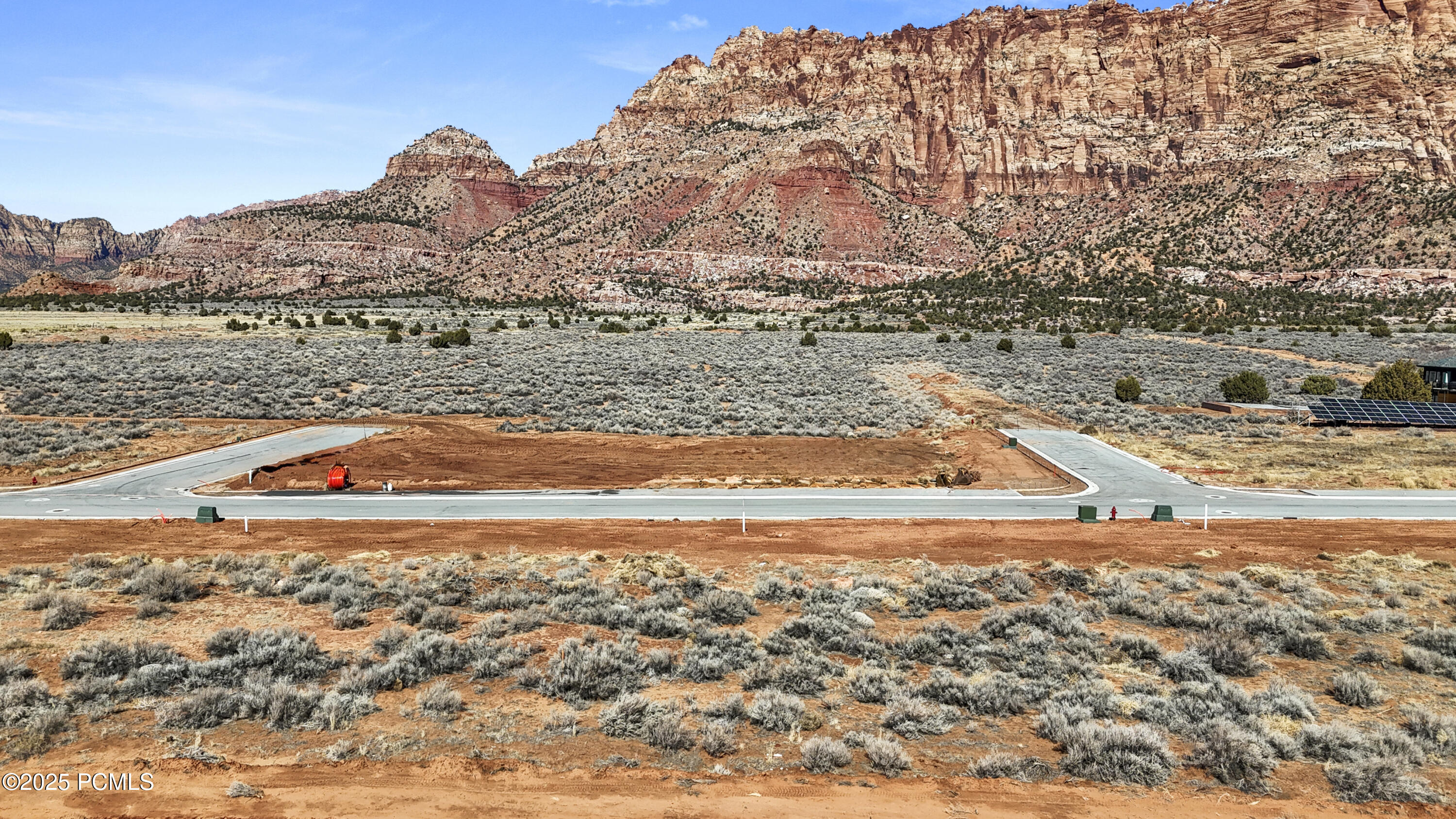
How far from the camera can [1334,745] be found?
7.65 meters

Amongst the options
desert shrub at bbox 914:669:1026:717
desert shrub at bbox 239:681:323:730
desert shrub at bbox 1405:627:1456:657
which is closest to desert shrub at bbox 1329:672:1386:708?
desert shrub at bbox 1405:627:1456:657

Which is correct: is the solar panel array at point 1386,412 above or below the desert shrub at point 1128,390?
below

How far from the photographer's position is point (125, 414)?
102 ft

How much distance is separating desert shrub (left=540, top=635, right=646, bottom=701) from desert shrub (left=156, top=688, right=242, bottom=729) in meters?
3.27

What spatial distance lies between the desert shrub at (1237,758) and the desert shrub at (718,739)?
451cm

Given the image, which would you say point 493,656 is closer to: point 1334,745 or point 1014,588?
point 1014,588

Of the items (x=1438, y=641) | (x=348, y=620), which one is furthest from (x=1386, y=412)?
(x=348, y=620)

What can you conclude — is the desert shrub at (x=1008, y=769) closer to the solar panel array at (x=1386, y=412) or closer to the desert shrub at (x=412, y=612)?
the desert shrub at (x=412, y=612)

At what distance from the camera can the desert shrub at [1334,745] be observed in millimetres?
7547

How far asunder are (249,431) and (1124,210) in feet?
432

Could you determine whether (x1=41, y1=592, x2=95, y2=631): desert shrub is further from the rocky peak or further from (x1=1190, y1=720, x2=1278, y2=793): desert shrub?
the rocky peak

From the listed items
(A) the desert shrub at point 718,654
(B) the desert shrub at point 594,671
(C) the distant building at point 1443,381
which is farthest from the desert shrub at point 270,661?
(C) the distant building at point 1443,381

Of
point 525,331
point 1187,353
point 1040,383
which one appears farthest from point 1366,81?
point 525,331

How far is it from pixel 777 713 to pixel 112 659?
26.2 ft
